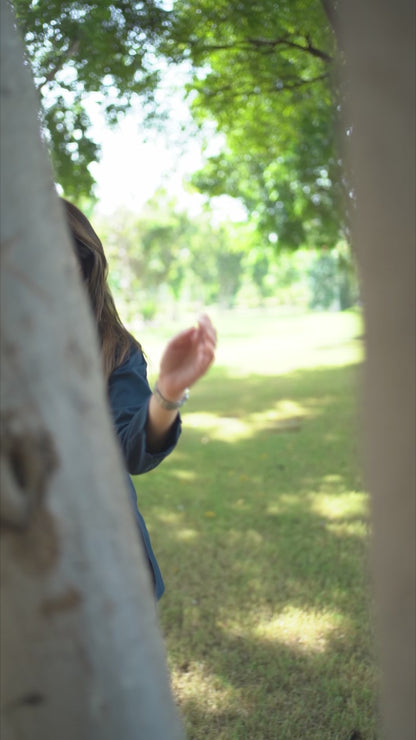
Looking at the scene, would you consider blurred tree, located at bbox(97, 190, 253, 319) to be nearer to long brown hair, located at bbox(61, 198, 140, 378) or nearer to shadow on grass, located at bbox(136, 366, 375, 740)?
shadow on grass, located at bbox(136, 366, 375, 740)

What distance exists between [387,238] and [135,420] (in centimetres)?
97

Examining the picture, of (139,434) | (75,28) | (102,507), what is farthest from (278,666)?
(75,28)

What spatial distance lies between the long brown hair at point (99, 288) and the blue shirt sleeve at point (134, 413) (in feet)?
0.14

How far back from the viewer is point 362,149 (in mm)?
1178

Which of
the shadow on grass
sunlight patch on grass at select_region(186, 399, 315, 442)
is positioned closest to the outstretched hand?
the shadow on grass

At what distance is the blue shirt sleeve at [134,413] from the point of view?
1880mm

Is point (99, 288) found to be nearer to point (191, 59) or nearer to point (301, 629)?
point (301, 629)

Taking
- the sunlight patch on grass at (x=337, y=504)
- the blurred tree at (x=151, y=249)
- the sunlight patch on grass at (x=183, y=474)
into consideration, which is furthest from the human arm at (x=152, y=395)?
the blurred tree at (x=151, y=249)

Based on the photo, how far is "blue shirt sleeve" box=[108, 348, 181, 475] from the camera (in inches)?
74.0

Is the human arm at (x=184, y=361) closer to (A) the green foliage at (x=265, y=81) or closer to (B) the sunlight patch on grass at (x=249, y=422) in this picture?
(A) the green foliage at (x=265, y=81)

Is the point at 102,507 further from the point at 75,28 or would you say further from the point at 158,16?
the point at 158,16

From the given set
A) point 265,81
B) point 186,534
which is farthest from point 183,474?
point 265,81

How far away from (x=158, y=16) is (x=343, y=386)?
10.1 metres

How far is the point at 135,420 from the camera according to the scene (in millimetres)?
1898
